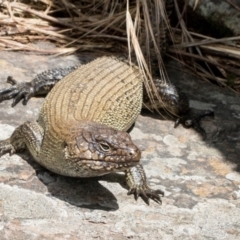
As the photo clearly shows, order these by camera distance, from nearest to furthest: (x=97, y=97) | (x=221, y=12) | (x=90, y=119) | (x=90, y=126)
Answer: (x=90, y=126), (x=90, y=119), (x=97, y=97), (x=221, y=12)

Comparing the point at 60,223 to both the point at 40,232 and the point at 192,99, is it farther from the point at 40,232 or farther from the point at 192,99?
the point at 192,99

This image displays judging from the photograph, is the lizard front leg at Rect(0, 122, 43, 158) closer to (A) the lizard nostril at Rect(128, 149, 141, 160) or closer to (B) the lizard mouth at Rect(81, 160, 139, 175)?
(B) the lizard mouth at Rect(81, 160, 139, 175)

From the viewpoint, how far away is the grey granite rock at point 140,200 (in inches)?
160

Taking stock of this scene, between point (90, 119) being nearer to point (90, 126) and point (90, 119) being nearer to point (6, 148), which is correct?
point (90, 126)

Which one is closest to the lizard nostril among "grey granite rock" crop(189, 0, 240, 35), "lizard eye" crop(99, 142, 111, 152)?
"lizard eye" crop(99, 142, 111, 152)

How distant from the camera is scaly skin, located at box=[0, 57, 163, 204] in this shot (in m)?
4.20

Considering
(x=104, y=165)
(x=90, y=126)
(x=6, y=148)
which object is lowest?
(x=6, y=148)

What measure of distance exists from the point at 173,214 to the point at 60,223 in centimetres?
74

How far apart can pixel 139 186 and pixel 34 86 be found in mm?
1604

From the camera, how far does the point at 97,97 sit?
16.7 ft

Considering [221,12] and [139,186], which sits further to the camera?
[221,12]

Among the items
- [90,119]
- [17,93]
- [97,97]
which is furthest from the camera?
[17,93]

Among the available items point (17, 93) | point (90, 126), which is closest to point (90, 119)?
point (90, 126)

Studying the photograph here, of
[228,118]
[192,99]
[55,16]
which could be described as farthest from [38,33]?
[228,118]
